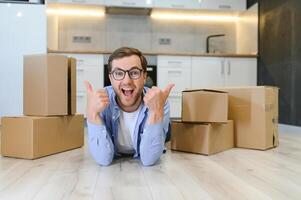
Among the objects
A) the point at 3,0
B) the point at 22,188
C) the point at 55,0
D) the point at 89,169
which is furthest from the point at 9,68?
the point at 22,188

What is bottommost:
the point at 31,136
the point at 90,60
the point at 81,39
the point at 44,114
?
the point at 31,136

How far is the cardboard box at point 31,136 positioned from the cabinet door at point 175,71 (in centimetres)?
203

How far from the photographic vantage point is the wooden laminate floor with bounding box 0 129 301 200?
3.82 ft

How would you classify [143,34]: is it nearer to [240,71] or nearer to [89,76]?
[89,76]

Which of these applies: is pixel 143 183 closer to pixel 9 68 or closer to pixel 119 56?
pixel 119 56

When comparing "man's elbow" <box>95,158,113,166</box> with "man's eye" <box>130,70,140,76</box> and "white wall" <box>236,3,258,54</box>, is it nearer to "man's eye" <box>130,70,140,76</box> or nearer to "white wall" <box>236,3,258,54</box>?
"man's eye" <box>130,70,140,76</box>

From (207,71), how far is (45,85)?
244 centimetres

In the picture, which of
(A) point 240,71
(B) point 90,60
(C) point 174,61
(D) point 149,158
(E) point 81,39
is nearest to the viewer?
(D) point 149,158

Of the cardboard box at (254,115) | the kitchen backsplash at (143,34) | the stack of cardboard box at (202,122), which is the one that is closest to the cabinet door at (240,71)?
the kitchen backsplash at (143,34)

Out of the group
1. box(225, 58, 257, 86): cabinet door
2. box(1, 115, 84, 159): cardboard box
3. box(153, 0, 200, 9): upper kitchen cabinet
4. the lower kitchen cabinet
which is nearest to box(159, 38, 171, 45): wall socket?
box(153, 0, 200, 9): upper kitchen cabinet

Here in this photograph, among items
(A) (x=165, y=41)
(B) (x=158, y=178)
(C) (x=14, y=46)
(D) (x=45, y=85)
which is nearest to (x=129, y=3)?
(A) (x=165, y=41)

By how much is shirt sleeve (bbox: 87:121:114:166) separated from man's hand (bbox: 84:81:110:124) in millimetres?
36

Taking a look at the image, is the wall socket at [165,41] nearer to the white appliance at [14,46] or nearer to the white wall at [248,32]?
the white wall at [248,32]

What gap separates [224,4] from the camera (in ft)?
14.2
